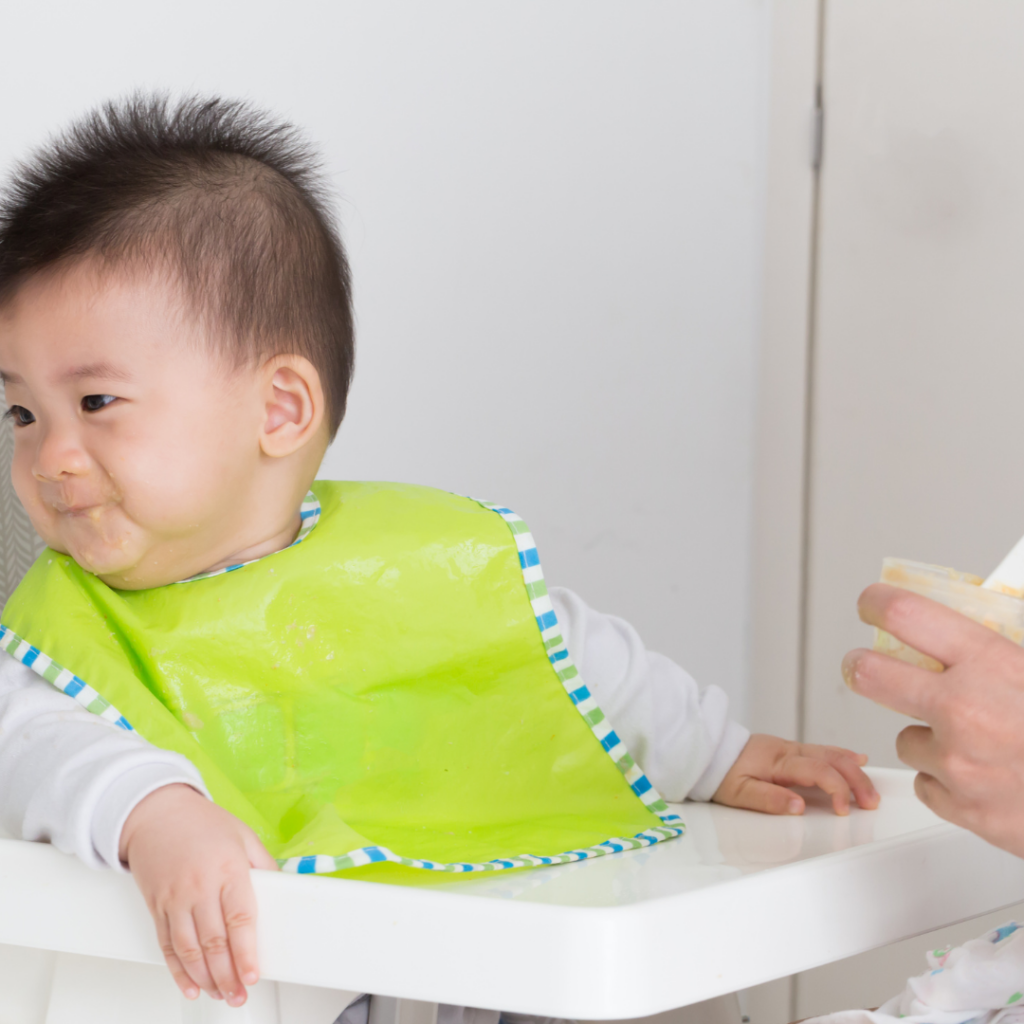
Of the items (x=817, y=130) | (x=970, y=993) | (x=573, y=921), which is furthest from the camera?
(x=817, y=130)

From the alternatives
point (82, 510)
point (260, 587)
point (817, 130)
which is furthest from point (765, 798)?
point (817, 130)

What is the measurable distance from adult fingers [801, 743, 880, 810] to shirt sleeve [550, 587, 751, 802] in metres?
0.05

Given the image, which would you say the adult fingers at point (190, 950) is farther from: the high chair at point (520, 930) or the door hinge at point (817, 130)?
the door hinge at point (817, 130)

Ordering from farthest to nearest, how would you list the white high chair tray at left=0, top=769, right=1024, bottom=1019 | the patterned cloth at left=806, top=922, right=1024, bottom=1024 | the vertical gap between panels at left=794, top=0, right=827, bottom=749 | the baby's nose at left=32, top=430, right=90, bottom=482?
the vertical gap between panels at left=794, top=0, right=827, bottom=749 < the baby's nose at left=32, top=430, right=90, bottom=482 < the patterned cloth at left=806, top=922, right=1024, bottom=1024 < the white high chair tray at left=0, top=769, right=1024, bottom=1019

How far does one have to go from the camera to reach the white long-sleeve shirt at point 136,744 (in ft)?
1.64

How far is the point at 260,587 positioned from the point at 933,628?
377 mm

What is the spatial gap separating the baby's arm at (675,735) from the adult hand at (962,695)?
10.6 inches

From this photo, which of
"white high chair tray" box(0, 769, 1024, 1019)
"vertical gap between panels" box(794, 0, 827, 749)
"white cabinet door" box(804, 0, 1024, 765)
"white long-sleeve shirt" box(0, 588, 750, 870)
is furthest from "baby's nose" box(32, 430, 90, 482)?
"vertical gap between panels" box(794, 0, 827, 749)

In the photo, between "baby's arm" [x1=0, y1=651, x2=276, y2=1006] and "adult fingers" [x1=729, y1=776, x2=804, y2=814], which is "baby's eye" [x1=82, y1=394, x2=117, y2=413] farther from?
"adult fingers" [x1=729, y1=776, x2=804, y2=814]

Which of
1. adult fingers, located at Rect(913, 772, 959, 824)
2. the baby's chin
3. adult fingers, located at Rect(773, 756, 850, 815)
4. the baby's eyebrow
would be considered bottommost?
adult fingers, located at Rect(773, 756, 850, 815)

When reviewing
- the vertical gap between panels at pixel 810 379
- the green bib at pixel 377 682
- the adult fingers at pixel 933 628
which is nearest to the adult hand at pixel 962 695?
the adult fingers at pixel 933 628

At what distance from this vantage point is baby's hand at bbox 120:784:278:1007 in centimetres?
44

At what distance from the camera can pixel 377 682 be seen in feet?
2.22

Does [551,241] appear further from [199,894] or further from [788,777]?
[199,894]
